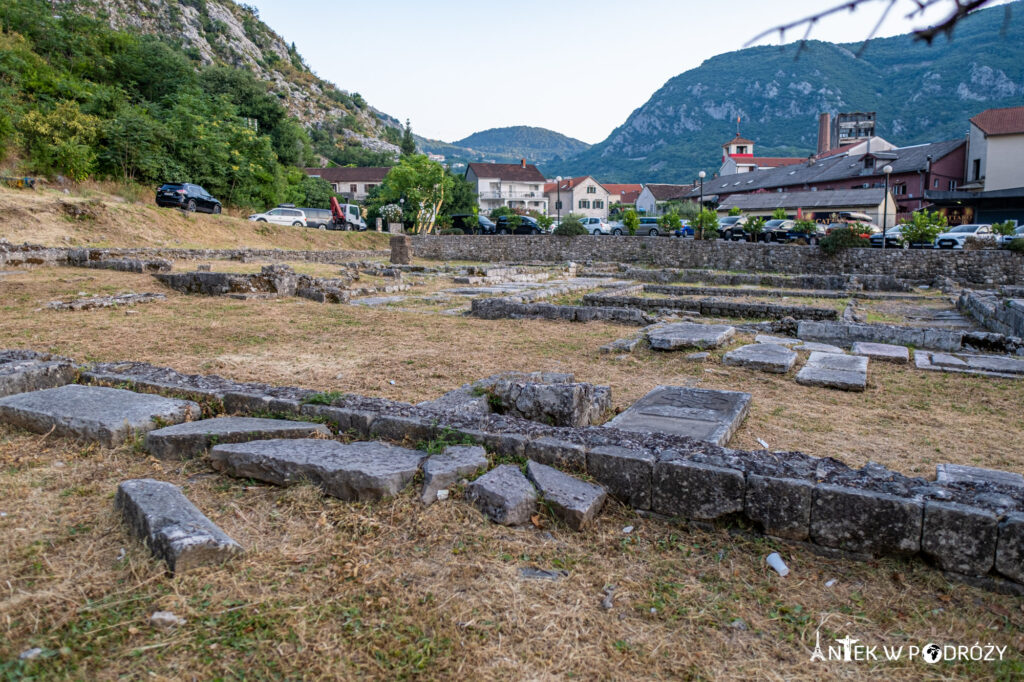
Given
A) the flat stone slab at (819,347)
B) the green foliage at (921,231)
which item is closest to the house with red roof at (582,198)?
the green foliage at (921,231)

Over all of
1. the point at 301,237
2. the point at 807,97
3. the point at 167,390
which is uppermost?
the point at 807,97

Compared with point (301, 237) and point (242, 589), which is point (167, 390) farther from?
point (301, 237)

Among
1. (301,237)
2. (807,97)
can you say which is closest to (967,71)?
(807,97)

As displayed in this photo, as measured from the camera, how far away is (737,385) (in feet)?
22.5

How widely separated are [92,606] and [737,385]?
20.0ft

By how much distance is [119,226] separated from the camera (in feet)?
69.9

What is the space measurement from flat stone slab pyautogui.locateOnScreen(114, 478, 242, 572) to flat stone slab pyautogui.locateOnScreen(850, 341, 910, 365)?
829 centimetres

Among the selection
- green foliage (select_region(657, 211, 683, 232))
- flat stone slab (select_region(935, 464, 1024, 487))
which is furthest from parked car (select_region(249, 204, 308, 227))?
flat stone slab (select_region(935, 464, 1024, 487))

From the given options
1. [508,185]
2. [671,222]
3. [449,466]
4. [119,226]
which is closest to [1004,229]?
[671,222]

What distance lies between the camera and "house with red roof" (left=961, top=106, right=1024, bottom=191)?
134 ft

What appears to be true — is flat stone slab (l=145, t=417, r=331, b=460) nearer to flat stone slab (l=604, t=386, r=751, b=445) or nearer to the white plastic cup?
flat stone slab (l=604, t=386, r=751, b=445)

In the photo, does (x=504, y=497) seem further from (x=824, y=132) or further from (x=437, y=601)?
(x=824, y=132)

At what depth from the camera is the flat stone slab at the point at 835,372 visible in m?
6.70

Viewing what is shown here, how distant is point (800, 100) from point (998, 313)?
152 metres
